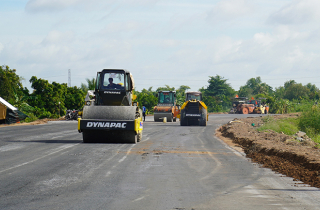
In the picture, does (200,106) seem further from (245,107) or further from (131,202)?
(245,107)

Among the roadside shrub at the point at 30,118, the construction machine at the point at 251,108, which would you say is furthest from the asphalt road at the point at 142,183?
the construction machine at the point at 251,108

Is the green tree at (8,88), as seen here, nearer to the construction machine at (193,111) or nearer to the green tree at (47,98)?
the green tree at (47,98)

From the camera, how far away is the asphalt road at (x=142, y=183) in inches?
272

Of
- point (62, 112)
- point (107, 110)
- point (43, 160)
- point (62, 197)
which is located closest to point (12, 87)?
point (62, 112)

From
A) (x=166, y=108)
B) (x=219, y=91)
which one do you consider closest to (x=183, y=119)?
(x=166, y=108)

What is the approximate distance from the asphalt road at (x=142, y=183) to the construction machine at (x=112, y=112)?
9.28 feet

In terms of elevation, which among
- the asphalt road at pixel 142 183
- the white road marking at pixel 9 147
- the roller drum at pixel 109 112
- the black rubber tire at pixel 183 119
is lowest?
the asphalt road at pixel 142 183

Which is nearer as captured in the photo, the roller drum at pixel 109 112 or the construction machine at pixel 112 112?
the construction machine at pixel 112 112

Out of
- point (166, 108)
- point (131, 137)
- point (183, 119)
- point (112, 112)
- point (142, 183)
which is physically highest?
point (166, 108)

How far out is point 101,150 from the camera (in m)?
14.7

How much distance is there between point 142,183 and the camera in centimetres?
868

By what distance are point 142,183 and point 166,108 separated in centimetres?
3146

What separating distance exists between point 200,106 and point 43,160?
22.6 metres

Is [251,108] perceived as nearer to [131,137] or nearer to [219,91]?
[219,91]
